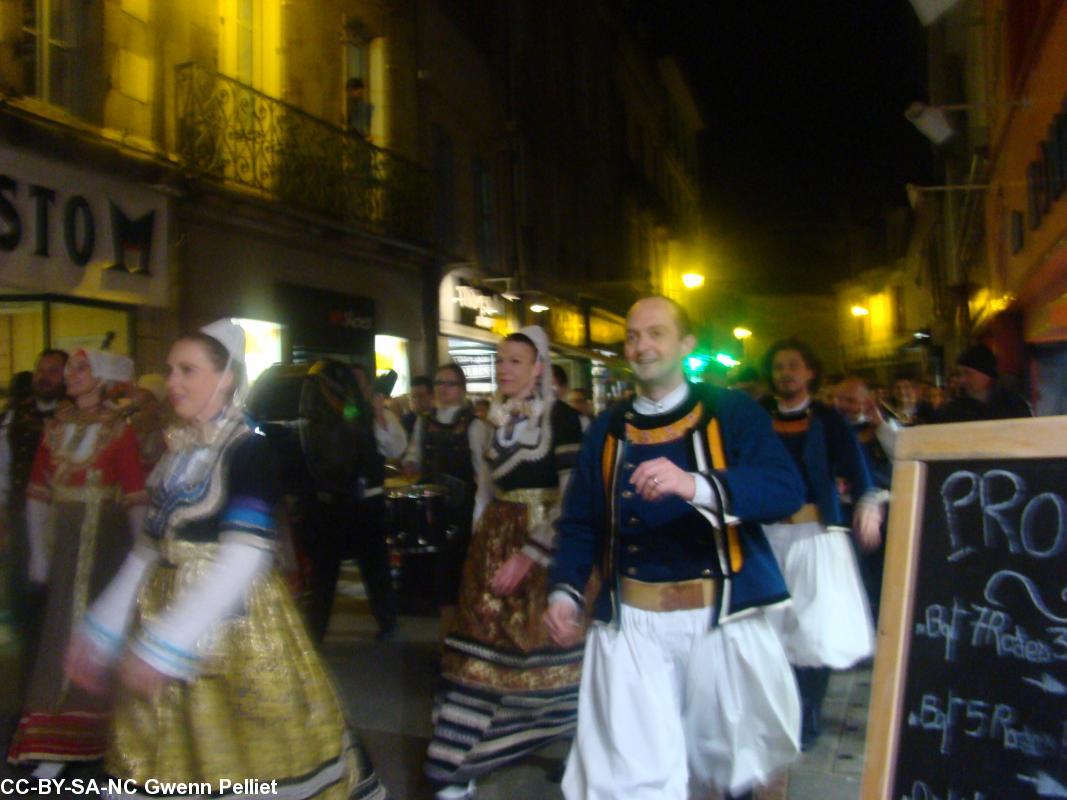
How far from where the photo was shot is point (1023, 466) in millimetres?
2551

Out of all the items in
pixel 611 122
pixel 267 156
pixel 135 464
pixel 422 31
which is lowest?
pixel 135 464

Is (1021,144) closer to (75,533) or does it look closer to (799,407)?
(799,407)

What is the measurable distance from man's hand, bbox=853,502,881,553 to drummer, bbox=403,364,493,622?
6.75ft

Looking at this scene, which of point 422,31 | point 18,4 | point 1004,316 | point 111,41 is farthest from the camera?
point 422,31

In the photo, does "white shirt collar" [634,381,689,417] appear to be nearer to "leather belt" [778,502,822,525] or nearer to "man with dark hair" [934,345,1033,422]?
"leather belt" [778,502,822,525]

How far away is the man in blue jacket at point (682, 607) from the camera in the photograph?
3.09 m

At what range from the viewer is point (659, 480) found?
2.88 meters

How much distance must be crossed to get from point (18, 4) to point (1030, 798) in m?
9.99

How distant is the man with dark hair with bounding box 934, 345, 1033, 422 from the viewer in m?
6.42

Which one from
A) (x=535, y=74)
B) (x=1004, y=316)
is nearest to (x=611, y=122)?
(x=535, y=74)

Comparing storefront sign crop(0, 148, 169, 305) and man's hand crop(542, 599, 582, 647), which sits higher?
storefront sign crop(0, 148, 169, 305)

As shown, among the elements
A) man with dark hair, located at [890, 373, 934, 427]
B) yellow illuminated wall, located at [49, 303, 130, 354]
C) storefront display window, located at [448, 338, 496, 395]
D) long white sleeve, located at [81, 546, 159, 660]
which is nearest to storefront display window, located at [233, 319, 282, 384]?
yellow illuminated wall, located at [49, 303, 130, 354]

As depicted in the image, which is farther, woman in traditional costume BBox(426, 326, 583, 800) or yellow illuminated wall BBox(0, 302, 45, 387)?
yellow illuminated wall BBox(0, 302, 45, 387)

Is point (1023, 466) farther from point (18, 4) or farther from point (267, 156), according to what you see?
point (267, 156)
